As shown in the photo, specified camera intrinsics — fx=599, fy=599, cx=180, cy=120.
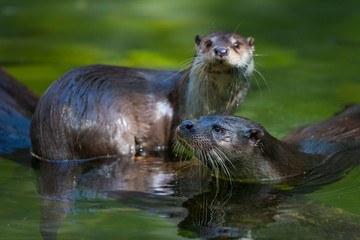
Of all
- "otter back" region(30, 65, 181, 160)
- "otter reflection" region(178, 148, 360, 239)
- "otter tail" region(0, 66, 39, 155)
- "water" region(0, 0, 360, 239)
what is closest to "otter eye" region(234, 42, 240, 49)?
"otter back" region(30, 65, 181, 160)

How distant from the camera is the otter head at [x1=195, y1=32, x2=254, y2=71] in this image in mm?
4496

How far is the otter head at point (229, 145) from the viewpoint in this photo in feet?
13.0

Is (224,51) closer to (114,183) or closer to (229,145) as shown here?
(229,145)

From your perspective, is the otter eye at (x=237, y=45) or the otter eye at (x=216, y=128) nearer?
the otter eye at (x=216, y=128)

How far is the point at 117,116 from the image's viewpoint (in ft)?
15.7

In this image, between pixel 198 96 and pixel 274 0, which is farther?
pixel 274 0

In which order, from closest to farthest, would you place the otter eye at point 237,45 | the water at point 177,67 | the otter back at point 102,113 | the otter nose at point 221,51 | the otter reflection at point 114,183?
the water at point 177,67, the otter reflection at point 114,183, the otter nose at point 221,51, the otter back at point 102,113, the otter eye at point 237,45

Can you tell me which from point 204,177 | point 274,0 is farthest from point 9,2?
point 204,177

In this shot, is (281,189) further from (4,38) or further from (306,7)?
(306,7)

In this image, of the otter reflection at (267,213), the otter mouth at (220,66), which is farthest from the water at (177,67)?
the otter mouth at (220,66)

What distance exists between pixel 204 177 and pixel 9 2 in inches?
281

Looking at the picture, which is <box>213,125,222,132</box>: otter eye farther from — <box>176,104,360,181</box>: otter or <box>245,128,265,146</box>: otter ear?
<box>245,128,265,146</box>: otter ear

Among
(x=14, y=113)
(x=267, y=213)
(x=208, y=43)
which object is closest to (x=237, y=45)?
(x=208, y=43)

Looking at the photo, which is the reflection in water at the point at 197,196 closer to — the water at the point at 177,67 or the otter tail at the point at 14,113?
the water at the point at 177,67
